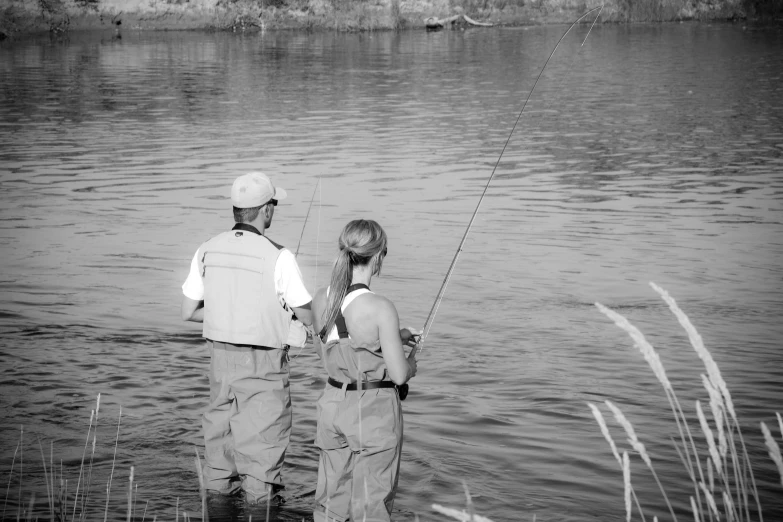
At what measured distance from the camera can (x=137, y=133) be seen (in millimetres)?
22891

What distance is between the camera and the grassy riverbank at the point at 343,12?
206ft

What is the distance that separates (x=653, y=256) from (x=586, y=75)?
2204 cm

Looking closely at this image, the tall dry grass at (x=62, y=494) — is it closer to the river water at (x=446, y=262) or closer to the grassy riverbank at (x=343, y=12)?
the river water at (x=446, y=262)

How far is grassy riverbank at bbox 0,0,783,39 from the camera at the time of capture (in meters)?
62.8

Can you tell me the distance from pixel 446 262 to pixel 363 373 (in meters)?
7.19

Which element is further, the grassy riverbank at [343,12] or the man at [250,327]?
the grassy riverbank at [343,12]

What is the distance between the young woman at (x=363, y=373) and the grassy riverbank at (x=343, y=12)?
5933cm

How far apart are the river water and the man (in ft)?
1.44

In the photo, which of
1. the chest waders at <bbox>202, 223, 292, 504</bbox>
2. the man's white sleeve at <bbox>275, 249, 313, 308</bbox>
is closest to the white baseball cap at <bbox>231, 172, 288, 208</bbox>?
the chest waders at <bbox>202, 223, 292, 504</bbox>

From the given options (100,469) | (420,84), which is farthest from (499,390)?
(420,84)

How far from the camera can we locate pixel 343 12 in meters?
64.1

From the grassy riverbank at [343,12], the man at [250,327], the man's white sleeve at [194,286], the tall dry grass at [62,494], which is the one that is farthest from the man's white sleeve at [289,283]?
the grassy riverbank at [343,12]

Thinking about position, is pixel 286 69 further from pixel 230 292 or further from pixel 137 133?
pixel 230 292

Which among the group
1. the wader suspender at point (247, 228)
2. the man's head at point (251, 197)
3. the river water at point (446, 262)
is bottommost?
the river water at point (446, 262)
